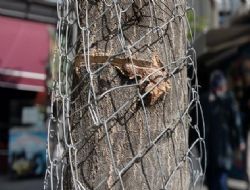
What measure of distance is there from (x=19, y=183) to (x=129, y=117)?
25.2ft

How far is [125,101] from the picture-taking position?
1610mm

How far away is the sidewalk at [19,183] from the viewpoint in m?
8.37

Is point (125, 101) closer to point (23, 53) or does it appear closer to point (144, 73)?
point (144, 73)

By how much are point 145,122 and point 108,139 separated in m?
0.13

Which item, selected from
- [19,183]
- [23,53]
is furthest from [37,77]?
[19,183]

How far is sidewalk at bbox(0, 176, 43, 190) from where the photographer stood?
27.5 feet

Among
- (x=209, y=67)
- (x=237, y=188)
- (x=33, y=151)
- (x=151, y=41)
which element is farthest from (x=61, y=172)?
(x=209, y=67)

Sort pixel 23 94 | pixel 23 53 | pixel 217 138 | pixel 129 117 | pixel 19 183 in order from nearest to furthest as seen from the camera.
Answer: pixel 129 117, pixel 217 138, pixel 19 183, pixel 23 53, pixel 23 94

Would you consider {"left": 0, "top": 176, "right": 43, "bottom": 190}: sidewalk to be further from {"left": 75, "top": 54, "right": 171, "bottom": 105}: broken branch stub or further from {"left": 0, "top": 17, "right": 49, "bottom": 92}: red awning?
{"left": 75, "top": 54, "right": 171, "bottom": 105}: broken branch stub

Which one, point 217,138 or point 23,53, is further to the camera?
point 23,53

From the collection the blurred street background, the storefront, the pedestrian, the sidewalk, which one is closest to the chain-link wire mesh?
the pedestrian

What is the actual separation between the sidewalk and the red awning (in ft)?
5.52

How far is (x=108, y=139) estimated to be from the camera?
157 centimetres

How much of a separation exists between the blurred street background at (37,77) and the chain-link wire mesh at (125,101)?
6225 mm
